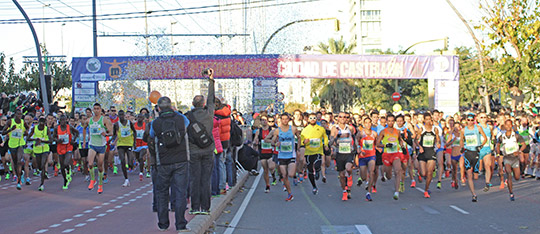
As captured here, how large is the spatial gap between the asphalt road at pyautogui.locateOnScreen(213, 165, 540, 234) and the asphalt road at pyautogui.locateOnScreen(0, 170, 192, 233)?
1479 mm

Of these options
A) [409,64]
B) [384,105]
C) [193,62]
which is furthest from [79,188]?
[384,105]

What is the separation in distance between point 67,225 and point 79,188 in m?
6.87

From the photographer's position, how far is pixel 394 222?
1061 centimetres

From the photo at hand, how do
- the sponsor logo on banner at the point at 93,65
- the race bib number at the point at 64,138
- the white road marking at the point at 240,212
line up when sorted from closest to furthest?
1. the white road marking at the point at 240,212
2. the race bib number at the point at 64,138
3. the sponsor logo on banner at the point at 93,65

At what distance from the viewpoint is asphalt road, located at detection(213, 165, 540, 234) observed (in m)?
10.0

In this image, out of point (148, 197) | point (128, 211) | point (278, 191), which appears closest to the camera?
point (128, 211)

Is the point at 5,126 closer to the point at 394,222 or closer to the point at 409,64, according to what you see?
the point at 394,222

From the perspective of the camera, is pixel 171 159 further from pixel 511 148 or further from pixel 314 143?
pixel 511 148

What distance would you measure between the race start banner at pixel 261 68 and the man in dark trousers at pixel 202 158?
24161 mm

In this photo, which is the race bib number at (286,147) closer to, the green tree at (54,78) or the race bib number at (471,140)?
the race bib number at (471,140)

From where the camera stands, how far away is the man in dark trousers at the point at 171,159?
873 centimetres

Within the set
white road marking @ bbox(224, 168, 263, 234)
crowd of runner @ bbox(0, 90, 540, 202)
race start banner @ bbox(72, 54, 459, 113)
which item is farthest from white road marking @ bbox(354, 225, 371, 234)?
race start banner @ bbox(72, 54, 459, 113)

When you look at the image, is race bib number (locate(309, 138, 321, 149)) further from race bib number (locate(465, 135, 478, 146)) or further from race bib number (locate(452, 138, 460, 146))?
race bib number (locate(465, 135, 478, 146))

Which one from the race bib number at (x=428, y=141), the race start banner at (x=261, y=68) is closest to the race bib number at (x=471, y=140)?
the race bib number at (x=428, y=141)
